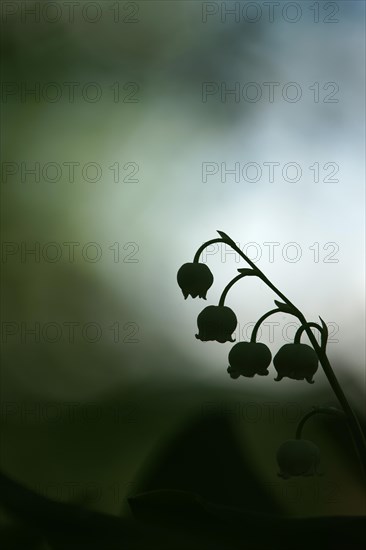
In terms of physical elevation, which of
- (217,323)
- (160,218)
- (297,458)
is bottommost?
(297,458)

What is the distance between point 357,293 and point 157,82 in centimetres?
58

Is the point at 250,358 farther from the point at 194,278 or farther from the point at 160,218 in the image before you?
the point at 160,218

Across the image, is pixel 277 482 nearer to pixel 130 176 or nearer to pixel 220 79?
pixel 130 176

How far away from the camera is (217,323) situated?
23.1 inches

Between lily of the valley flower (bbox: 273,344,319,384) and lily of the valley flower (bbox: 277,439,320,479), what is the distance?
61mm

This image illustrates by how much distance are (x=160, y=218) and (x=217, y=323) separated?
2.07 ft

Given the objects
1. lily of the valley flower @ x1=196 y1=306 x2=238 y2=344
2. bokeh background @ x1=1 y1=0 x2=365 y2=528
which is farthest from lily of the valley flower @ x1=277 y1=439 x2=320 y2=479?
bokeh background @ x1=1 y1=0 x2=365 y2=528

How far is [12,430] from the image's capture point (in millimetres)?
1231

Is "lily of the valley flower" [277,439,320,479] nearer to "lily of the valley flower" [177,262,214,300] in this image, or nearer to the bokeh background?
"lily of the valley flower" [177,262,214,300]

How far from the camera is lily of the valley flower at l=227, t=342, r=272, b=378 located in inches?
22.9

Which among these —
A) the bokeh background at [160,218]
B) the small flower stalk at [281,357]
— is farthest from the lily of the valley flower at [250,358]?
the bokeh background at [160,218]

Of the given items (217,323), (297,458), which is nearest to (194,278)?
(217,323)

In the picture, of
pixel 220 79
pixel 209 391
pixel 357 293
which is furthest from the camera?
pixel 220 79

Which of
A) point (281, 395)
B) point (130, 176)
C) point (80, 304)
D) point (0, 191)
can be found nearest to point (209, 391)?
point (281, 395)
